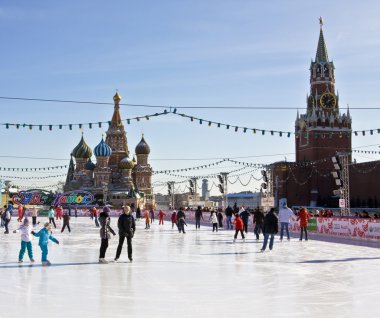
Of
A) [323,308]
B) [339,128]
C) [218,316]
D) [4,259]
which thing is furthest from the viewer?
[339,128]

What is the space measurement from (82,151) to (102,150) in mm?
8786

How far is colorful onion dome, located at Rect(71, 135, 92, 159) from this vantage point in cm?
9806

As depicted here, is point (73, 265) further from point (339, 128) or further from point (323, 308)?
point (339, 128)

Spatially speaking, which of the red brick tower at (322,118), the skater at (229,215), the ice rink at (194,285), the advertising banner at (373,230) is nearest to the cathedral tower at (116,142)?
the red brick tower at (322,118)

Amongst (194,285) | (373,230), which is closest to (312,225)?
(373,230)

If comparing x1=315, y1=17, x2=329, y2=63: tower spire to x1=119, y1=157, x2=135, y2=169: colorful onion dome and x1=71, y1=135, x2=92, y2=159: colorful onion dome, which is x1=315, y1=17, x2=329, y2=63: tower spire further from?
x1=71, y1=135, x2=92, y2=159: colorful onion dome

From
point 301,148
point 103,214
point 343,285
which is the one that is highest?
point 301,148

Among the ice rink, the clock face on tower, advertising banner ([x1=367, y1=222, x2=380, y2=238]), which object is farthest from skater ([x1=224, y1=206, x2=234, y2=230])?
the clock face on tower

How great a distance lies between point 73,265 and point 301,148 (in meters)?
84.0

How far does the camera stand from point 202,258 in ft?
49.1

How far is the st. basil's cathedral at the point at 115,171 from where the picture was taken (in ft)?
284

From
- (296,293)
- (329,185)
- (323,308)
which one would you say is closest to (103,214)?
(296,293)

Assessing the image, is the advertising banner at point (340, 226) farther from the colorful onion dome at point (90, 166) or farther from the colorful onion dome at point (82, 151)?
the colorful onion dome at point (82, 151)

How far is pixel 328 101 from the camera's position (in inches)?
3720
